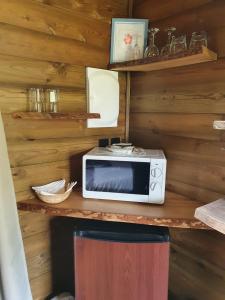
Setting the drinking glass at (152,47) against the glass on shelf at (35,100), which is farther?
the drinking glass at (152,47)

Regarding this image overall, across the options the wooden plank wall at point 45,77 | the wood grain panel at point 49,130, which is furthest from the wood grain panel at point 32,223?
the wood grain panel at point 49,130

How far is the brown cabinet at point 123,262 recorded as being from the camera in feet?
3.93

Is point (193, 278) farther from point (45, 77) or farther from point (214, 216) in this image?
point (45, 77)

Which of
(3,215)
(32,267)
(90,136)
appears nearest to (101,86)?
(90,136)

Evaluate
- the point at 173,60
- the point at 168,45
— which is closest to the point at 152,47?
the point at 168,45

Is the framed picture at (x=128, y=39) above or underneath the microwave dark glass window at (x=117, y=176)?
above

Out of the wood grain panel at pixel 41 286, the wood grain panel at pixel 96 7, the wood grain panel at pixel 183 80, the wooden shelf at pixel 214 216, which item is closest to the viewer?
the wooden shelf at pixel 214 216

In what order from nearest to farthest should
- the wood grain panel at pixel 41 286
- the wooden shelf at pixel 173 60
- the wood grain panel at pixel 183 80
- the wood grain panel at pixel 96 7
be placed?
the wooden shelf at pixel 173 60 < the wood grain panel at pixel 183 80 < the wood grain panel at pixel 96 7 < the wood grain panel at pixel 41 286

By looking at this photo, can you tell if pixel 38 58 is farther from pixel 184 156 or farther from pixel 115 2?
pixel 184 156

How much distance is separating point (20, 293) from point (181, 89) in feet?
4.27

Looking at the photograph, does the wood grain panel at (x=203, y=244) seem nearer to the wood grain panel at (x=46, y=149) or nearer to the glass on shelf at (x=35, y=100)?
the wood grain panel at (x=46, y=149)

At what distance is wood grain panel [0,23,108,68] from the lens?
1231 millimetres

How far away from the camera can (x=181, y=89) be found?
1427 millimetres

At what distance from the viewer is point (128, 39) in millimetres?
1553
